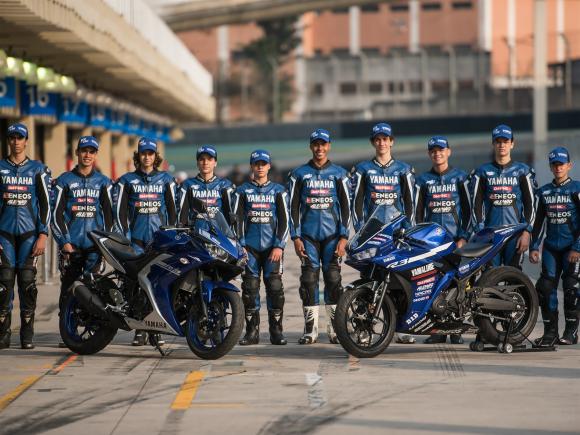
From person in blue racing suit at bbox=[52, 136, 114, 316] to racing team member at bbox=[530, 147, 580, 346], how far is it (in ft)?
12.5

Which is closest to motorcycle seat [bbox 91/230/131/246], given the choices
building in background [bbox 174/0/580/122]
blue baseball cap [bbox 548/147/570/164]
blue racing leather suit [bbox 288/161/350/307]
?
blue racing leather suit [bbox 288/161/350/307]

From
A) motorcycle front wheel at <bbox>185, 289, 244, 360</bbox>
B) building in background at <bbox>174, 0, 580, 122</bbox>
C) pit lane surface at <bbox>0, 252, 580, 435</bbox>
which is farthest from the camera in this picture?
building in background at <bbox>174, 0, 580, 122</bbox>

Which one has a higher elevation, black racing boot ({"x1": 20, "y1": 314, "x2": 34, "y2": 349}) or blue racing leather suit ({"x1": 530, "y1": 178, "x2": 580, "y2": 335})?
blue racing leather suit ({"x1": 530, "y1": 178, "x2": 580, "y2": 335})

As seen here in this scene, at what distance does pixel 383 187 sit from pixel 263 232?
1122 mm

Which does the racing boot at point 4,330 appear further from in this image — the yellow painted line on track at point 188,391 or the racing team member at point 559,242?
the racing team member at point 559,242

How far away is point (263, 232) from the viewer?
43.9 feet

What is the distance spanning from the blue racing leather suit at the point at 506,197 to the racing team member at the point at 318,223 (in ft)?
3.79

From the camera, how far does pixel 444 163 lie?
1327cm

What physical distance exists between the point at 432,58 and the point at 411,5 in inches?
1816

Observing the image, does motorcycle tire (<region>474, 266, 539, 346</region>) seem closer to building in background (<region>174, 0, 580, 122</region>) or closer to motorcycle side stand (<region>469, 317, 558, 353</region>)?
motorcycle side stand (<region>469, 317, 558, 353</region>)

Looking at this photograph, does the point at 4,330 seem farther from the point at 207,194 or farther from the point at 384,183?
the point at 384,183

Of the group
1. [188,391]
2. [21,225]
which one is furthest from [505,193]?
[21,225]

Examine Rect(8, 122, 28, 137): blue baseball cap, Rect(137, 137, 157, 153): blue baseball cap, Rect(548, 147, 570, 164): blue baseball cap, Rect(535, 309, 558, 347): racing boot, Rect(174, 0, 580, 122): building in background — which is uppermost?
Rect(174, 0, 580, 122): building in background

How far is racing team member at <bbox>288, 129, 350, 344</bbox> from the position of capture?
43.9 feet
